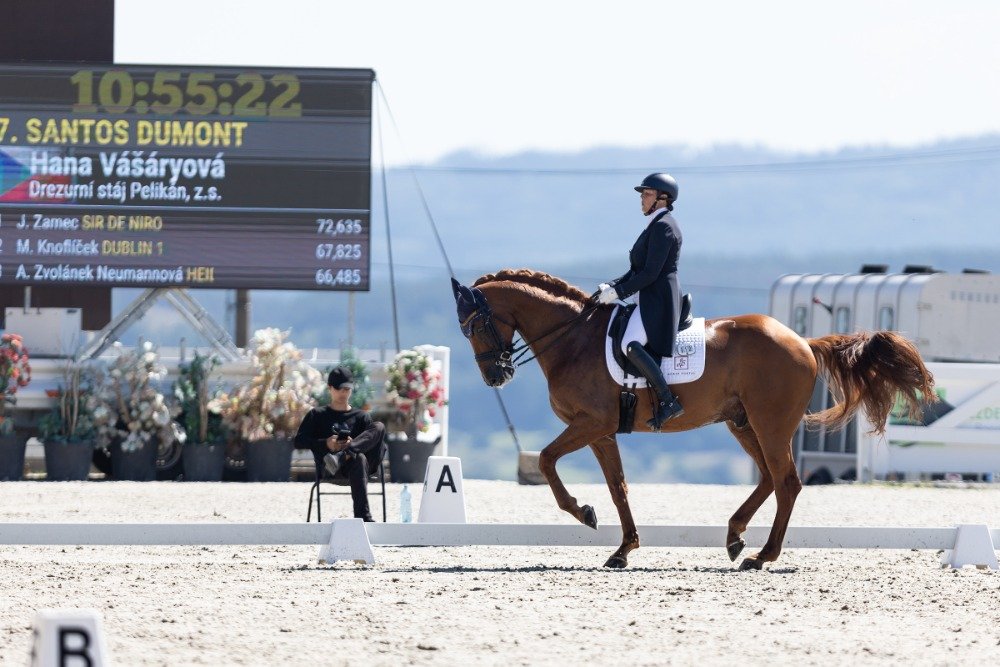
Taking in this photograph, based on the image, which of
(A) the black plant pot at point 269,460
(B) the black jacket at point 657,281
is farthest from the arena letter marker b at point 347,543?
(A) the black plant pot at point 269,460

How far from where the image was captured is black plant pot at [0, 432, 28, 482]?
1606 centimetres

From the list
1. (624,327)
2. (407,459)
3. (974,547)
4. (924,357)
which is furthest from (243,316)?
(974,547)

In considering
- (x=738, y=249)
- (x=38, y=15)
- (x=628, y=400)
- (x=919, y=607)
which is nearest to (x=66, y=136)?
(x=38, y=15)

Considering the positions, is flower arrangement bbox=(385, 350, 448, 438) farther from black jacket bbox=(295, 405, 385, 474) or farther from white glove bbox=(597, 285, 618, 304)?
white glove bbox=(597, 285, 618, 304)

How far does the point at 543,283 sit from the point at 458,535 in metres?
1.67

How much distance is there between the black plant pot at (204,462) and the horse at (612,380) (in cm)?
747

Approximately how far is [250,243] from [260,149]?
101cm

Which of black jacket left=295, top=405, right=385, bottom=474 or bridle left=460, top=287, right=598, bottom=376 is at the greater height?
bridle left=460, top=287, right=598, bottom=376

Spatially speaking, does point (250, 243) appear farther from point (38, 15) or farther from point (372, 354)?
point (38, 15)

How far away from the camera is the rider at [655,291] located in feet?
28.9

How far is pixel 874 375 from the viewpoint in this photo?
376 inches

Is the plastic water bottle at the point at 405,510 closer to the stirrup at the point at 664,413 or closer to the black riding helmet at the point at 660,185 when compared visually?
the stirrup at the point at 664,413

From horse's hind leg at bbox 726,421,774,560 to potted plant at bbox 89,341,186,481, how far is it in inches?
315

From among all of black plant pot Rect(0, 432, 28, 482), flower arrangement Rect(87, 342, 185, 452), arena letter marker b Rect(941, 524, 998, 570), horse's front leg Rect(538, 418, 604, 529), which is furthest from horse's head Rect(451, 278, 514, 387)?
black plant pot Rect(0, 432, 28, 482)
